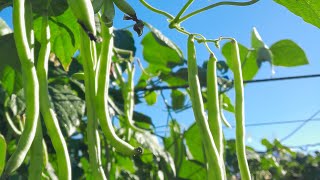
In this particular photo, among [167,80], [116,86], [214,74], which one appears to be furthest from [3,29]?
[167,80]

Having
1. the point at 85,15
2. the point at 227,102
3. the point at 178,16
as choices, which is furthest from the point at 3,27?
the point at 227,102

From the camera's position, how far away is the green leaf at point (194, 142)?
1765 mm

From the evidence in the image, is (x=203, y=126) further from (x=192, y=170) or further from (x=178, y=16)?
(x=192, y=170)

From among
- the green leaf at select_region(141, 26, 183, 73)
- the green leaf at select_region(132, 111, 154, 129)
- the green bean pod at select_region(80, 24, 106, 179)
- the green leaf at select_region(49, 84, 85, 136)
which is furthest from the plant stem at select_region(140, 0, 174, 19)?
the green leaf at select_region(141, 26, 183, 73)

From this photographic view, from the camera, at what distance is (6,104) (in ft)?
4.10

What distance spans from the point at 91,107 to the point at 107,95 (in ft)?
0.14

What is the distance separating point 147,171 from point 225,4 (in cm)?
102

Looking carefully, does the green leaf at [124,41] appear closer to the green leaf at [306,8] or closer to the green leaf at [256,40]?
the green leaf at [256,40]

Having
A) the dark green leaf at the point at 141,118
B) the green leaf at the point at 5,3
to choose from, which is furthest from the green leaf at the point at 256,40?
the green leaf at the point at 5,3

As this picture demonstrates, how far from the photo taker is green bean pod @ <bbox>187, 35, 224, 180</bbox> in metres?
0.62

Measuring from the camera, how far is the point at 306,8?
79 cm

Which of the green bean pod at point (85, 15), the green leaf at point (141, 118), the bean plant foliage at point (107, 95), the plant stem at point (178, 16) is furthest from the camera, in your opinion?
the green leaf at point (141, 118)

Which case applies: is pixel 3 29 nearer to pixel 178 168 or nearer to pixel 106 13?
pixel 106 13

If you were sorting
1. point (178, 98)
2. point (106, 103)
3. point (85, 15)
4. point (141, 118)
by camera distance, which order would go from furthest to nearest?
point (178, 98)
point (141, 118)
point (106, 103)
point (85, 15)
